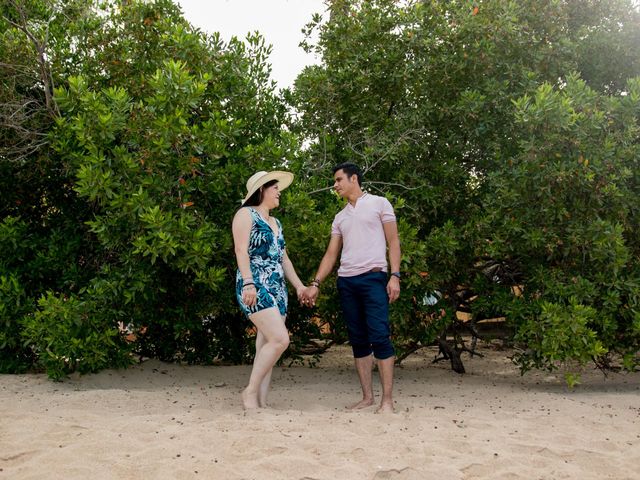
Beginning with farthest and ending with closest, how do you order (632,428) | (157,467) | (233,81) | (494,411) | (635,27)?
1. (635,27)
2. (233,81)
3. (494,411)
4. (632,428)
5. (157,467)

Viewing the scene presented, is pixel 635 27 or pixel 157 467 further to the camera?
pixel 635 27

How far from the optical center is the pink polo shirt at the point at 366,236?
5.74m

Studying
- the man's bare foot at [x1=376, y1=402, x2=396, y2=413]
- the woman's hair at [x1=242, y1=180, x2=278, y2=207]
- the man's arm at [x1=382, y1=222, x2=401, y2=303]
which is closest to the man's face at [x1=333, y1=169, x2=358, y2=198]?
the man's arm at [x1=382, y1=222, x2=401, y2=303]

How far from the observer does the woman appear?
17.9 ft

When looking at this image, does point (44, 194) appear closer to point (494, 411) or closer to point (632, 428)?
point (494, 411)

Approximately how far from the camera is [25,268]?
759 centimetres

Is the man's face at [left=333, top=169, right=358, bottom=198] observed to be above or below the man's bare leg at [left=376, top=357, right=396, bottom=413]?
above

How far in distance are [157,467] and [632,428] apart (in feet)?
11.7

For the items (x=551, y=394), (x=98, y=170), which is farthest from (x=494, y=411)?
(x=98, y=170)

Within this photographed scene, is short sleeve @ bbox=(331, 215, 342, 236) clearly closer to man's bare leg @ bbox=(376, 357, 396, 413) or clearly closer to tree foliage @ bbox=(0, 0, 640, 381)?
tree foliage @ bbox=(0, 0, 640, 381)

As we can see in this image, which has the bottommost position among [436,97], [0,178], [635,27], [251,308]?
[251,308]

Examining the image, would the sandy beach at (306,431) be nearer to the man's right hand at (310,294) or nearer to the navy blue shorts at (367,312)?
the navy blue shorts at (367,312)

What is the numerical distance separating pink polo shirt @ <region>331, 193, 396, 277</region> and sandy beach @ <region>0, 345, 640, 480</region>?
118 centimetres

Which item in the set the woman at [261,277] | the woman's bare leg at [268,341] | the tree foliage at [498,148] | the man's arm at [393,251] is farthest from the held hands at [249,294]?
the tree foliage at [498,148]
